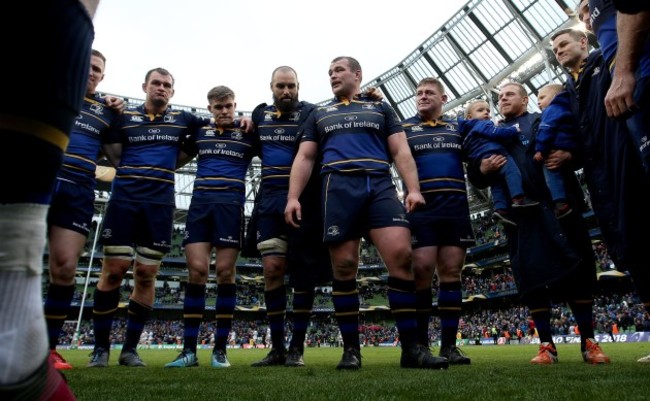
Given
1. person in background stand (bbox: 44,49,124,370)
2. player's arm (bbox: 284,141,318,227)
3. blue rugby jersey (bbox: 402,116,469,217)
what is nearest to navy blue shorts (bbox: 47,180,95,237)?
person in background stand (bbox: 44,49,124,370)

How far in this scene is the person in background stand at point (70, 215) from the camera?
12.1 feet

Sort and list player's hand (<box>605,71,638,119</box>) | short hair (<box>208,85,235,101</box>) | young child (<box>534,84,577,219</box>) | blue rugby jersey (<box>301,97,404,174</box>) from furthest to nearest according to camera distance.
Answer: short hair (<box>208,85,235,101</box>)
blue rugby jersey (<box>301,97,404,174</box>)
young child (<box>534,84,577,219</box>)
player's hand (<box>605,71,638,119</box>)

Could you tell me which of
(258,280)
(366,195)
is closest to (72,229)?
(366,195)

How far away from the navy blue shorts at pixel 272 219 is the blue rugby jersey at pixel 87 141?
4.95 ft

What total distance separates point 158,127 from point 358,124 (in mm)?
2057

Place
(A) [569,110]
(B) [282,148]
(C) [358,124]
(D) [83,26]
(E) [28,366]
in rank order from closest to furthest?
1. (E) [28,366]
2. (D) [83,26]
3. (A) [569,110]
4. (C) [358,124]
5. (B) [282,148]

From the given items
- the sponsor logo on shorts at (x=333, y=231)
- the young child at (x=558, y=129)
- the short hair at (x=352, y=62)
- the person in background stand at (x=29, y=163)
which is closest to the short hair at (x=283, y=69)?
the short hair at (x=352, y=62)

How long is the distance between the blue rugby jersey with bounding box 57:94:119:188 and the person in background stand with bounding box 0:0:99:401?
3.42 meters

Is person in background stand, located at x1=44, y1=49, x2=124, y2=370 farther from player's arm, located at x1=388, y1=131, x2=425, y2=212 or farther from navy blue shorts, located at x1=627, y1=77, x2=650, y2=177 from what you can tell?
navy blue shorts, located at x1=627, y1=77, x2=650, y2=177

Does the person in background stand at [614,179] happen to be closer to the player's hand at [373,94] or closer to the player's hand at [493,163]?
the player's hand at [493,163]

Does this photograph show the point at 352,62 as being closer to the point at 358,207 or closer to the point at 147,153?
the point at 358,207

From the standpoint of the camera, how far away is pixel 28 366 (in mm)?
743

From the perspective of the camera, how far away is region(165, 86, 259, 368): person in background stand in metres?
4.27

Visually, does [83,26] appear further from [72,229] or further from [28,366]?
[72,229]
